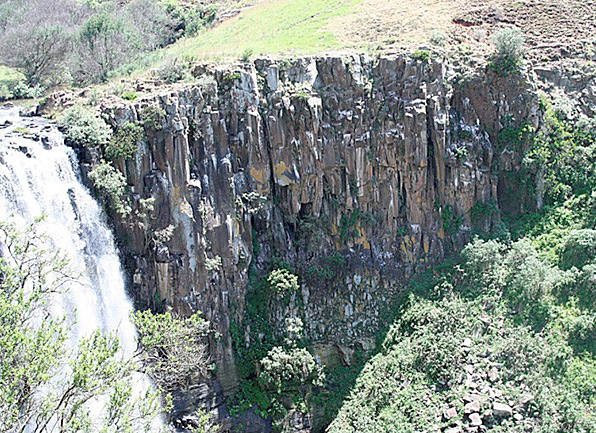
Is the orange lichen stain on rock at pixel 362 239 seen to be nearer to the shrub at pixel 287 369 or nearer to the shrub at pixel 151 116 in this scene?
the shrub at pixel 287 369

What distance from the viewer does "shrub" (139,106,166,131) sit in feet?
80.7

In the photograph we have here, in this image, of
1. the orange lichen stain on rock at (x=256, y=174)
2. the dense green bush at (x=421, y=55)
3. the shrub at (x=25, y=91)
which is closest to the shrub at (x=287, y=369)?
the orange lichen stain on rock at (x=256, y=174)

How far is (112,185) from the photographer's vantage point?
23359 mm

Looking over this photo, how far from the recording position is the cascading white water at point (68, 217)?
20.9 metres

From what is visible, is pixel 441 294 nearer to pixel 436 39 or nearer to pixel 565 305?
pixel 565 305

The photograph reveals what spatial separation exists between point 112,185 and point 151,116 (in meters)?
3.17

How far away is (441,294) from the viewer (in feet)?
97.4

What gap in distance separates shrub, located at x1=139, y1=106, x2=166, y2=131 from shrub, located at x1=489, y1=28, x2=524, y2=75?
17281mm

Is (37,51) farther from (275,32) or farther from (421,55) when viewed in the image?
(421,55)

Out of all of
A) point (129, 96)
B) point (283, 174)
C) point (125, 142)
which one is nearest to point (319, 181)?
point (283, 174)

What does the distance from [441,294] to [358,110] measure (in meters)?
9.28

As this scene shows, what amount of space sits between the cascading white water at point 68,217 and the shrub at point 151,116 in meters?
3.03

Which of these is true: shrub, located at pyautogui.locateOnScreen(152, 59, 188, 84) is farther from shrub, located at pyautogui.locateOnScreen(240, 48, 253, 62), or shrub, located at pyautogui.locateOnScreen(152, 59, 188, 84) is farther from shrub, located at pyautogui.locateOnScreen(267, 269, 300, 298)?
shrub, located at pyautogui.locateOnScreen(267, 269, 300, 298)

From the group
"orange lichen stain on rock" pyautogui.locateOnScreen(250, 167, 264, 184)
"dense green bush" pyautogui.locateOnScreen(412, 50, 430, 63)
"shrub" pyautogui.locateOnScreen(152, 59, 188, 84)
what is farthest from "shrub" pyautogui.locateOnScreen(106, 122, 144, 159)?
"dense green bush" pyautogui.locateOnScreen(412, 50, 430, 63)
